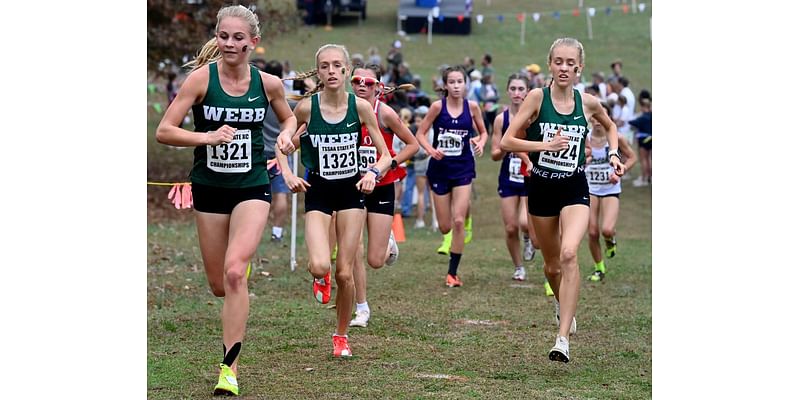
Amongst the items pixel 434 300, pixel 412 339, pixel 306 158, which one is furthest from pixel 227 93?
pixel 434 300

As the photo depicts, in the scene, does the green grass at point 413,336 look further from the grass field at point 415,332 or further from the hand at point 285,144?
the hand at point 285,144

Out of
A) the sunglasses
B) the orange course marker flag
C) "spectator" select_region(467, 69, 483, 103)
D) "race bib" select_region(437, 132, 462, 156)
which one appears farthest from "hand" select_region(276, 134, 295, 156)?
"spectator" select_region(467, 69, 483, 103)

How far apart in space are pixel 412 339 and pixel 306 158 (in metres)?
1.82

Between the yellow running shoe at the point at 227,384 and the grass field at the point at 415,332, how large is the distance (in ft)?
0.38

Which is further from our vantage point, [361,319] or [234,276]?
[361,319]

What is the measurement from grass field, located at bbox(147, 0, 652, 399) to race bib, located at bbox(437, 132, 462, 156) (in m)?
1.49

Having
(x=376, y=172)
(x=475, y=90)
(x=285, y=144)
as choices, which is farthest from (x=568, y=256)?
(x=475, y=90)

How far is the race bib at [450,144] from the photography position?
41.5ft

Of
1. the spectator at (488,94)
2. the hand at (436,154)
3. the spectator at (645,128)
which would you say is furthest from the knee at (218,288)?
→ the spectator at (488,94)

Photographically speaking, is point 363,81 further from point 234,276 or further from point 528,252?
point 528,252

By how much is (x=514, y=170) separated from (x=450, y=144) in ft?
2.50

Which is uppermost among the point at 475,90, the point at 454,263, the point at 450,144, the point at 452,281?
the point at 475,90

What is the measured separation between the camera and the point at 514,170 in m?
12.8

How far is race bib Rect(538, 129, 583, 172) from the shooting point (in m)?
8.41
